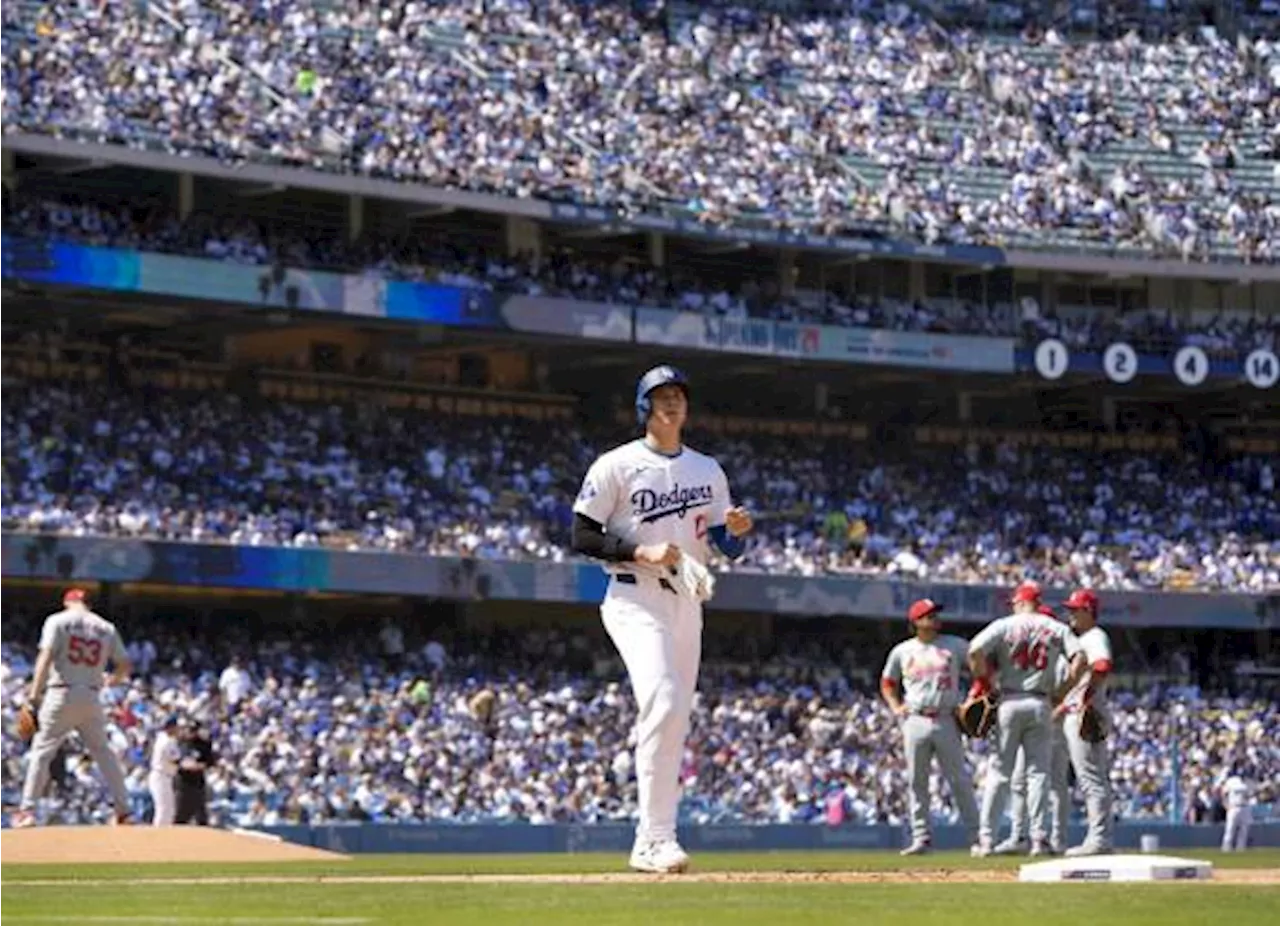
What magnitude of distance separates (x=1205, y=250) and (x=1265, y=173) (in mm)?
4179

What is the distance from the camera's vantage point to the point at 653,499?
1438 cm

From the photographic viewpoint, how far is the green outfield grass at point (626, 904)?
10258 millimetres

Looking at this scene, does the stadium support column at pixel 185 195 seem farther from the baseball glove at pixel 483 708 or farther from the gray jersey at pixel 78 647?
the gray jersey at pixel 78 647

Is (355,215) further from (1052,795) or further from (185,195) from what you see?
(1052,795)

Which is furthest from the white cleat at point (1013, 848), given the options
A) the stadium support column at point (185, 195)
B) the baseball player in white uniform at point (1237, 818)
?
the stadium support column at point (185, 195)

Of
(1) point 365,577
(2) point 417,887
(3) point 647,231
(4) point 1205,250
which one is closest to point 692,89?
(3) point 647,231

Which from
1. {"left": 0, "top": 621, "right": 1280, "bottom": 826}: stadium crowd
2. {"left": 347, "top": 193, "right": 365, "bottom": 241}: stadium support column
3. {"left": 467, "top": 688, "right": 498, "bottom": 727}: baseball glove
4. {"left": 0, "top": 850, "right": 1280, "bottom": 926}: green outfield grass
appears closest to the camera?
{"left": 0, "top": 850, "right": 1280, "bottom": 926}: green outfield grass

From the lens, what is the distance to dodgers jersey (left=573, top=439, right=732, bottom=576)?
14.3 metres

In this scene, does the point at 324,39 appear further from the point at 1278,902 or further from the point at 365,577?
the point at 1278,902

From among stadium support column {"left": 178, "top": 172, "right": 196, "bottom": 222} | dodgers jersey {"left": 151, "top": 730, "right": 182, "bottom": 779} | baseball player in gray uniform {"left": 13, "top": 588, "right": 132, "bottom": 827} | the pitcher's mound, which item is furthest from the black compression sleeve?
stadium support column {"left": 178, "top": 172, "right": 196, "bottom": 222}

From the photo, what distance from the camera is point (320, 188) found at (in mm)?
48688

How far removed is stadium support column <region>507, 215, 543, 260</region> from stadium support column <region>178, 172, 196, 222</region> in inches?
263

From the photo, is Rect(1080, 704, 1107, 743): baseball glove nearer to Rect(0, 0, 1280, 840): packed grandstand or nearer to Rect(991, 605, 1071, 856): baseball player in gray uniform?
Rect(991, 605, 1071, 856): baseball player in gray uniform

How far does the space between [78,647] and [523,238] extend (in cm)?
3182
